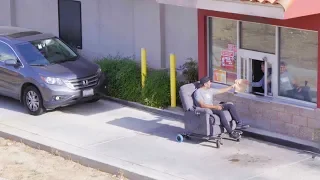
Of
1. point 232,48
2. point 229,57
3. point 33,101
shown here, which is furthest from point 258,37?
point 33,101

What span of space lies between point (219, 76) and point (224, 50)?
55cm

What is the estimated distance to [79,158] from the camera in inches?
523

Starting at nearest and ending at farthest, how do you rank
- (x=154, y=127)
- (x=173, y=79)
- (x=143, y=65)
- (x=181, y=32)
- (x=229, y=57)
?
1. (x=229, y=57)
2. (x=154, y=127)
3. (x=173, y=79)
4. (x=143, y=65)
5. (x=181, y=32)

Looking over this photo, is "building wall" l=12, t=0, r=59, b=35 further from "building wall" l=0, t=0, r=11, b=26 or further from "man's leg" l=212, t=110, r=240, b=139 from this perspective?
"man's leg" l=212, t=110, r=240, b=139

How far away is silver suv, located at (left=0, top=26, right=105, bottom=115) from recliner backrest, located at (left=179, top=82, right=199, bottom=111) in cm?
309

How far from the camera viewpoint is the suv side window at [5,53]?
54.5 ft

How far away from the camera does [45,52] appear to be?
55.5 feet

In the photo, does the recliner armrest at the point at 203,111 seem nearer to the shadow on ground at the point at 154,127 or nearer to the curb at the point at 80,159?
the shadow on ground at the point at 154,127

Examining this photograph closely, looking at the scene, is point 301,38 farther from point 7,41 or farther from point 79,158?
point 7,41

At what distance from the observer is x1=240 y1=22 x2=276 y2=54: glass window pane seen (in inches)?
547

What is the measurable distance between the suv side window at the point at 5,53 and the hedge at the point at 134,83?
2.15 metres

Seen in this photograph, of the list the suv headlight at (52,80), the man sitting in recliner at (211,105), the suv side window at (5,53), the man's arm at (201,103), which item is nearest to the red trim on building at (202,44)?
the man sitting in recliner at (211,105)

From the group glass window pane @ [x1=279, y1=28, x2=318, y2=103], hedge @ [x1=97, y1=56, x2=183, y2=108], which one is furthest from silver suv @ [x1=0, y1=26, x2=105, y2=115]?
glass window pane @ [x1=279, y1=28, x2=318, y2=103]

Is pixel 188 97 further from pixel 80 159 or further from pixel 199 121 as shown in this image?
pixel 80 159
